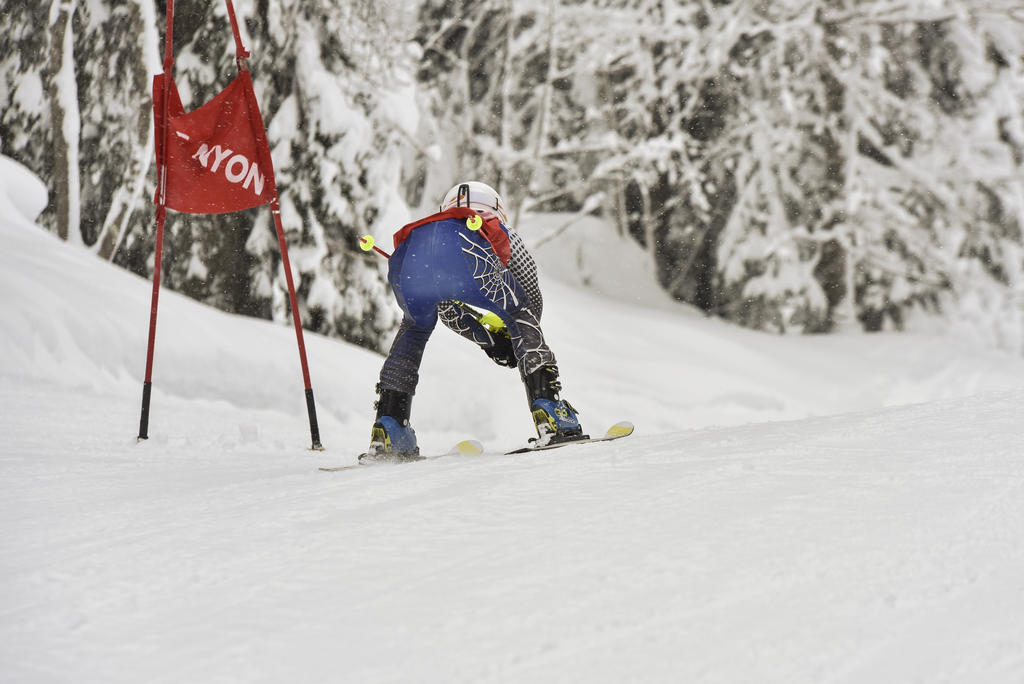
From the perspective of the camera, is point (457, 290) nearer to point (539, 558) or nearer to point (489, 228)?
point (489, 228)

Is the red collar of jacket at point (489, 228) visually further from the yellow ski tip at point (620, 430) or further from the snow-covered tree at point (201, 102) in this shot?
the snow-covered tree at point (201, 102)

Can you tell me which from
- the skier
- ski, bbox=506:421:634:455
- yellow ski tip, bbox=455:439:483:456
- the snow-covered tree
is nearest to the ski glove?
the skier

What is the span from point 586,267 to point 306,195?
5.76m

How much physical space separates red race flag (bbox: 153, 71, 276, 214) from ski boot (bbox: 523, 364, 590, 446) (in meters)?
1.77

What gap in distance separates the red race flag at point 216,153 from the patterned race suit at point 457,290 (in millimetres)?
1262

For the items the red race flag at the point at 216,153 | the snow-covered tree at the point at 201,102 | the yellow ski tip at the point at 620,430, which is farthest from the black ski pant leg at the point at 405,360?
the snow-covered tree at the point at 201,102

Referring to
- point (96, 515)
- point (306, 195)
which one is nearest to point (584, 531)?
point (96, 515)

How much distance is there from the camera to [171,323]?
6059 millimetres

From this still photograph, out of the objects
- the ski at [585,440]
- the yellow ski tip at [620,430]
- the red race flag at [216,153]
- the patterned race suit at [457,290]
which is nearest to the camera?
the ski at [585,440]

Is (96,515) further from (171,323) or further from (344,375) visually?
(344,375)

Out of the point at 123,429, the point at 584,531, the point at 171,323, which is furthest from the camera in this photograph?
the point at 171,323

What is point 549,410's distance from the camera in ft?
11.5

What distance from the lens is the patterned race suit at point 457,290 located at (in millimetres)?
3471

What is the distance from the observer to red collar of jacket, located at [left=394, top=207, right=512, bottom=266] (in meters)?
3.50
